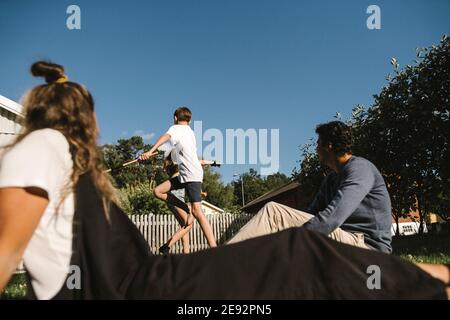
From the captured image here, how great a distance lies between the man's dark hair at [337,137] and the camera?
3.78 metres

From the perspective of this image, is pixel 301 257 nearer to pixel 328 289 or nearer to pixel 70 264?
pixel 328 289

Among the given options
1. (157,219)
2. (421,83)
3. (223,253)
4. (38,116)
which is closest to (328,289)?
(223,253)

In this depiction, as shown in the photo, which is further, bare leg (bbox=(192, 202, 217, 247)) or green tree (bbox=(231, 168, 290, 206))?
green tree (bbox=(231, 168, 290, 206))

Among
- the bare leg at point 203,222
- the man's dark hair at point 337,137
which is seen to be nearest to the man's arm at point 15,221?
the man's dark hair at point 337,137

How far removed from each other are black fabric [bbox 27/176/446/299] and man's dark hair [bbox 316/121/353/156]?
2406mm

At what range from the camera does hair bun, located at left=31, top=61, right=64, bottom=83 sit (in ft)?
5.77

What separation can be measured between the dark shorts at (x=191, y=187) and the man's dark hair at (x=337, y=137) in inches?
112

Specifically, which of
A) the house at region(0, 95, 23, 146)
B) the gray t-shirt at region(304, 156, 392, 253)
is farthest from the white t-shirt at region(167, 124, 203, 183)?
the house at region(0, 95, 23, 146)

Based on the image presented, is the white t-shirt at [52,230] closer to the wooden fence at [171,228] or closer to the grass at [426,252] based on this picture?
the grass at [426,252]

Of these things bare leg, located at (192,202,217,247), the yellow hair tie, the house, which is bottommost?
bare leg, located at (192,202,217,247)

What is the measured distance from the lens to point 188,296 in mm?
1345

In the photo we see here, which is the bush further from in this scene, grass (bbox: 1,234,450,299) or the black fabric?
the black fabric

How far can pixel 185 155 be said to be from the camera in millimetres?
6344

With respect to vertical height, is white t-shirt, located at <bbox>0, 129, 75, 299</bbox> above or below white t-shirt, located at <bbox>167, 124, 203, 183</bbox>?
below
